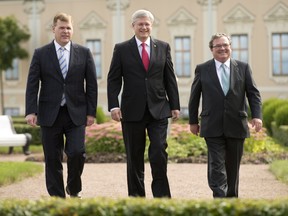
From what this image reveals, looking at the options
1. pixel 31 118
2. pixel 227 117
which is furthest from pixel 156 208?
pixel 31 118

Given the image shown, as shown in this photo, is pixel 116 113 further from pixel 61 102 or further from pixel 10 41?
pixel 10 41

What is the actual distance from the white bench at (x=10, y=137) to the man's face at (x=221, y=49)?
314 inches

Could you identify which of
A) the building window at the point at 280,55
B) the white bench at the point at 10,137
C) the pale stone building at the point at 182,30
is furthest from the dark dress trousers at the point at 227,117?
the building window at the point at 280,55

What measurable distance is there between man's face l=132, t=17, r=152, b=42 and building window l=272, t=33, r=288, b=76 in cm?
1917

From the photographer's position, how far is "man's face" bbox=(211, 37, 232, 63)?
6395 millimetres

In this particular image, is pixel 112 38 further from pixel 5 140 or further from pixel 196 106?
pixel 196 106

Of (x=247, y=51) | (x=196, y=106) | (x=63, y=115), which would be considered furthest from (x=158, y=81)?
(x=247, y=51)

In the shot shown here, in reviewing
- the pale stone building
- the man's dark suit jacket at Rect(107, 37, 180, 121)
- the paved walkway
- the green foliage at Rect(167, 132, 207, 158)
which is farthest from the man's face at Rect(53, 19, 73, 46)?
the pale stone building

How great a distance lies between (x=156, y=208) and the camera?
14.5ft

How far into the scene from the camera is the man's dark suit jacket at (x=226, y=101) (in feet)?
20.9

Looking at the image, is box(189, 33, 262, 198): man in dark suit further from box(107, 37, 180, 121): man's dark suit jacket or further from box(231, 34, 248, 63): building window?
box(231, 34, 248, 63): building window

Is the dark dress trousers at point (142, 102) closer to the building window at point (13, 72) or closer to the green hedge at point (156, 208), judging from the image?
the green hedge at point (156, 208)

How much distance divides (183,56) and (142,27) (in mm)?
19695

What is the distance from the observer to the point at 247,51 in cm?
2538
